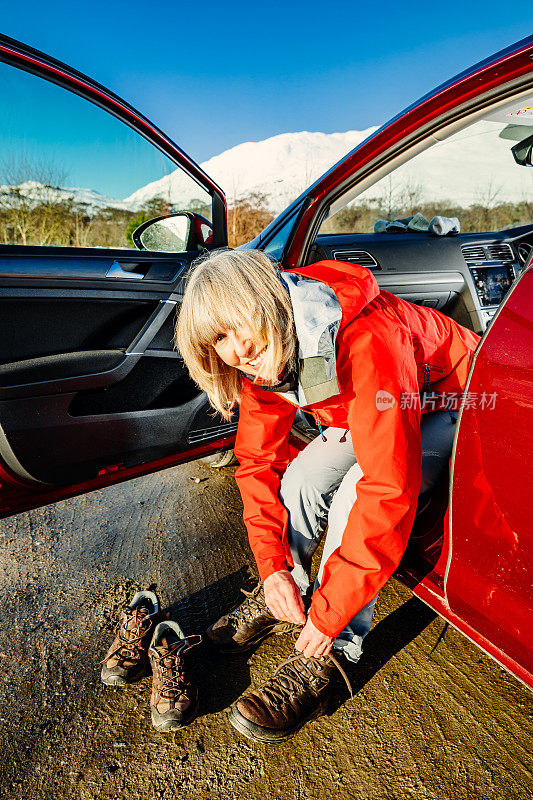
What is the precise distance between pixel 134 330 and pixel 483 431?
1313 millimetres

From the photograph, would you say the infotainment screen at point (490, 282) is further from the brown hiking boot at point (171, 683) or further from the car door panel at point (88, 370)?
the brown hiking boot at point (171, 683)

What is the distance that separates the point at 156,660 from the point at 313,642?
52 centimetres

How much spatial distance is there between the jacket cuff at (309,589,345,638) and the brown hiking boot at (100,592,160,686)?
24.3 inches

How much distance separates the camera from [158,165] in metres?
2.00

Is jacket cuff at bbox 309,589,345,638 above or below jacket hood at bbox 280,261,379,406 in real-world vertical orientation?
below

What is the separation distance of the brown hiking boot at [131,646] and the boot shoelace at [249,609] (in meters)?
0.26

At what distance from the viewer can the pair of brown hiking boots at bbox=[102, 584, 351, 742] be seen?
140cm

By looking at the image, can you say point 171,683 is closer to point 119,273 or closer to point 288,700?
point 288,700

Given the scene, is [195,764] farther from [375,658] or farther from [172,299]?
[172,299]

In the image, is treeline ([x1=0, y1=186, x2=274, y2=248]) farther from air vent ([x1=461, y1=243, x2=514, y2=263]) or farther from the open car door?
air vent ([x1=461, y1=243, x2=514, y2=263])

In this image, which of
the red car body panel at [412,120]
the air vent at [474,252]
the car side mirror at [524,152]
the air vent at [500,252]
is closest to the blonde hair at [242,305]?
the red car body panel at [412,120]

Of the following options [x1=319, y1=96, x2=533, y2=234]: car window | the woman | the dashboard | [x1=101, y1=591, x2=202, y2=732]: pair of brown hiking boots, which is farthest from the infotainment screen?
[x1=101, y1=591, x2=202, y2=732]: pair of brown hiking boots

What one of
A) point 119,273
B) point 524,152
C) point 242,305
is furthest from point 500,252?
point 242,305

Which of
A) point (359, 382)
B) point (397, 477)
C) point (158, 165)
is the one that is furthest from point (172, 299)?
point (397, 477)
